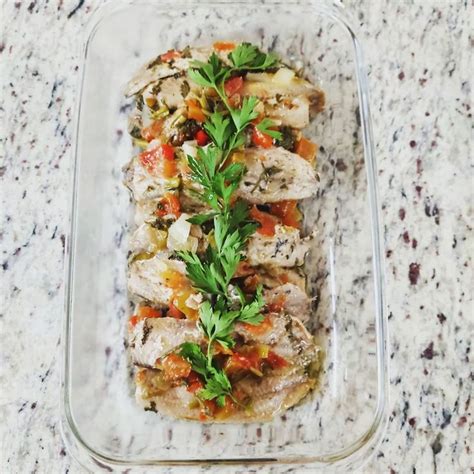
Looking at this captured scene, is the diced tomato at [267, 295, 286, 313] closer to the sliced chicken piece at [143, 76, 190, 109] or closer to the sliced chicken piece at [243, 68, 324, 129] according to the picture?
the sliced chicken piece at [243, 68, 324, 129]

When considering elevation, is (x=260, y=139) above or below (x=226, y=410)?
above

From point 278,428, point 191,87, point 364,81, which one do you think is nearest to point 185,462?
point 278,428

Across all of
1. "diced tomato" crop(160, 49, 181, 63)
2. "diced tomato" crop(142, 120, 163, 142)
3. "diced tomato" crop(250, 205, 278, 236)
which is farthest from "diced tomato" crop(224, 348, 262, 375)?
"diced tomato" crop(160, 49, 181, 63)

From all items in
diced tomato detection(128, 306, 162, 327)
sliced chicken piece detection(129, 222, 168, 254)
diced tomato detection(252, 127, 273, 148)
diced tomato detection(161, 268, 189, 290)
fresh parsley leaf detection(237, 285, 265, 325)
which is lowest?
diced tomato detection(128, 306, 162, 327)

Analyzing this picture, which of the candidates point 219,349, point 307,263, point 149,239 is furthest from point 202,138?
point 219,349

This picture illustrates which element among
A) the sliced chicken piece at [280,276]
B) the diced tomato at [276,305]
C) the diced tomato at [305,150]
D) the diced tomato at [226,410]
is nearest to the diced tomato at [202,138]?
the diced tomato at [305,150]

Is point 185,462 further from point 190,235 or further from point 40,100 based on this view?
point 40,100

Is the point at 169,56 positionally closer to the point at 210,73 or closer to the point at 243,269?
the point at 210,73
